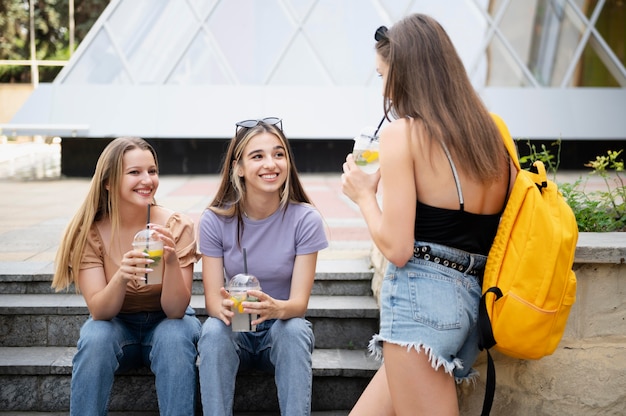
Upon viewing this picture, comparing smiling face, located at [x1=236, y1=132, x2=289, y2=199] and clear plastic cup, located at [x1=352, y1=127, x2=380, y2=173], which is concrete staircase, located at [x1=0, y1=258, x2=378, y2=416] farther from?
clear plastic cup, located at [x1=352, y1=127, x2=380, y2=173]

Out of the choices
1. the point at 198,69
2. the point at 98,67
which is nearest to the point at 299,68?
the point at 198,69

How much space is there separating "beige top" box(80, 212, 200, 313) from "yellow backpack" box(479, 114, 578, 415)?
4.78 ft

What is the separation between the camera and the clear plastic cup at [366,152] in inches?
104

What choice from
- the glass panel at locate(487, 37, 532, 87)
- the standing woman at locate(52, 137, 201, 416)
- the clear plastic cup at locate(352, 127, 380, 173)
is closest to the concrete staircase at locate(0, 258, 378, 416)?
the standing woman at locate(52, 137, 201, 416)

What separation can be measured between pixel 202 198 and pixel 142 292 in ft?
17.1

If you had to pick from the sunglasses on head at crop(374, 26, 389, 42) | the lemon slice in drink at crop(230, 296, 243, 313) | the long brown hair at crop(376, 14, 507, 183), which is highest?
the sunglasses on head at crop(374, 26, 389, 42)

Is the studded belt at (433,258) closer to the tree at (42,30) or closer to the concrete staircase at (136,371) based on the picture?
the concrete staircase at (136,371)

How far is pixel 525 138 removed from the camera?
11555 millimetres

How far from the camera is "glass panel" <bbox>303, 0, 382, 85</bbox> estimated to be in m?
12.3

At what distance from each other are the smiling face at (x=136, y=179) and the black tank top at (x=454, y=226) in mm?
1395

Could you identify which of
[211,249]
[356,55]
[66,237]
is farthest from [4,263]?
[356,55]

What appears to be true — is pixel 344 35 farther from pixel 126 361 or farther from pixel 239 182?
pixel 126 361

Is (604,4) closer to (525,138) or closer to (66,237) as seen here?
(525,138)

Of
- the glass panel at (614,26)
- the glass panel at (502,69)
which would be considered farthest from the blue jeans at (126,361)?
the glass panel at (614,26)
